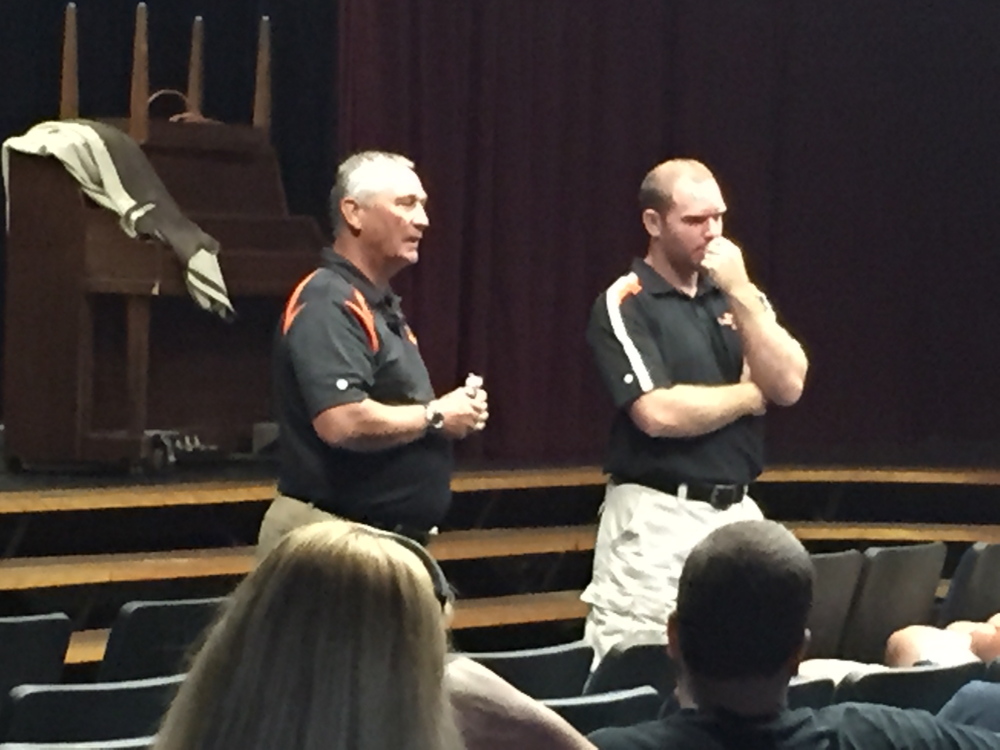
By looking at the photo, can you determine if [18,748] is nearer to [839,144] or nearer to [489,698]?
[489,698]

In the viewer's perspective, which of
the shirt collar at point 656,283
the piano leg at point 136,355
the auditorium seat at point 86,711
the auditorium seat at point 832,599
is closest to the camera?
the auditorium seat at point 86,711

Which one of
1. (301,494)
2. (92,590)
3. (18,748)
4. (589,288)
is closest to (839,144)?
(589,288)

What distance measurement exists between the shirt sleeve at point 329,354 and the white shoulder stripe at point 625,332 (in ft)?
1.74

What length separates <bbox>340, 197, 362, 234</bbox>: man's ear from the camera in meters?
2.88

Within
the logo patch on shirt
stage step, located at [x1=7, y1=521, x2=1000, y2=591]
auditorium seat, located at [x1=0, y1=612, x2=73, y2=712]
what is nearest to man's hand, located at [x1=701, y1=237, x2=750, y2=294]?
the logo patch on shirt

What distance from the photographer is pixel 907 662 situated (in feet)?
10.7

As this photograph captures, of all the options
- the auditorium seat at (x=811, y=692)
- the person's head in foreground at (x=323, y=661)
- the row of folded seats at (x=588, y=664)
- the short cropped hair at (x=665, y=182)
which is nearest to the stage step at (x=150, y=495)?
the row of folded seats at (x=588, y=664)

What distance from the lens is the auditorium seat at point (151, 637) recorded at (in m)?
2.77

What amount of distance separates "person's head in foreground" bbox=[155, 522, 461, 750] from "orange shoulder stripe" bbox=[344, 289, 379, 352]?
1.54 meters

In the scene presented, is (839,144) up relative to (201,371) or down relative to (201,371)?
up

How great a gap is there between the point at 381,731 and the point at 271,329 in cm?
424

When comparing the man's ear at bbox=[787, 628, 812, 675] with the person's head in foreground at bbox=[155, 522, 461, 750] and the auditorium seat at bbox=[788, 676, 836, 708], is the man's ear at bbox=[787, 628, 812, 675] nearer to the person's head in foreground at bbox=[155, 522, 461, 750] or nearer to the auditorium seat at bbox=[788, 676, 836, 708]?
the person's head in foreground at bbox=[155, 522, 461, 750]

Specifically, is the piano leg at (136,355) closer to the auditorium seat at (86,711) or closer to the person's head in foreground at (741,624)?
the auditorium seat at (86,711)

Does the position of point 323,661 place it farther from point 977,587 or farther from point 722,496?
point 977,587
